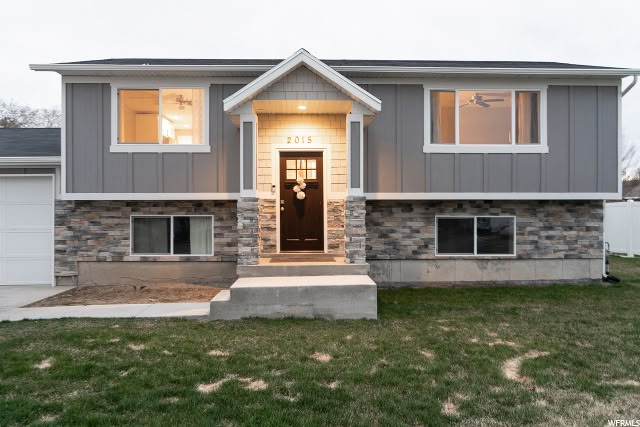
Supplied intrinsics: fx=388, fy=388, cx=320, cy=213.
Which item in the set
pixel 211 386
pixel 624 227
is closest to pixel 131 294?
pixel 211 386

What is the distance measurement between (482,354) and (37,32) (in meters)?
72.6

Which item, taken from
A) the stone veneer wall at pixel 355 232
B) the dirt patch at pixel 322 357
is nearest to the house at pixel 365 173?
the stone veneer wall at pixel 355 232

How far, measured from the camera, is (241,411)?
3.12 m

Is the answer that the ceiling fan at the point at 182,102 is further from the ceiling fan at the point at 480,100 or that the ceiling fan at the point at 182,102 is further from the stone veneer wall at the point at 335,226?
the ceiling fan at the point at 480,100

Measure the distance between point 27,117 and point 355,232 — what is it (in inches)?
1204

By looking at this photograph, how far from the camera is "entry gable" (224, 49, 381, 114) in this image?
704 cm

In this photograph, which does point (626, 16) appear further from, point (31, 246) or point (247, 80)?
point (31, 246)

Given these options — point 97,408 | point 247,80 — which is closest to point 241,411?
point 97,408

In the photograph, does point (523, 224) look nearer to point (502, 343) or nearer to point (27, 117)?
point (502, 343)

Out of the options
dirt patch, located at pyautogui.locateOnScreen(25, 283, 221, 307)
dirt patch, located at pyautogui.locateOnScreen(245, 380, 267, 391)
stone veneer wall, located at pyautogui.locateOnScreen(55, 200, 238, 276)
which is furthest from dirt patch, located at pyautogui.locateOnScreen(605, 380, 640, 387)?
stone veneer wall, located at pyautogui.locateOnScreen(55, 200, 238, 276)

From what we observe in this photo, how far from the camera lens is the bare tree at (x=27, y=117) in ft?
87.0

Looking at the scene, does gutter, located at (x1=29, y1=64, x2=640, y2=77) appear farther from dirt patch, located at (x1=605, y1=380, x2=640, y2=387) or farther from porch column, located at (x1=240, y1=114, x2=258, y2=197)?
dirt patch, located at (x1=605, y1=380, x2=640, y2=387)

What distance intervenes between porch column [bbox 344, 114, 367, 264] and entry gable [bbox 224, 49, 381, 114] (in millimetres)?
392

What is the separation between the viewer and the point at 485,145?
331 inches
